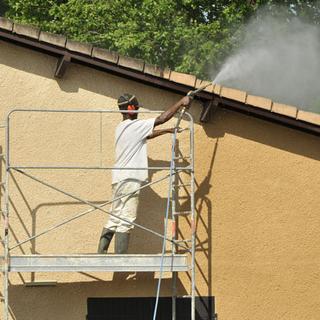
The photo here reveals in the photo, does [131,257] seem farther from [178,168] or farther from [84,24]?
[84,24]

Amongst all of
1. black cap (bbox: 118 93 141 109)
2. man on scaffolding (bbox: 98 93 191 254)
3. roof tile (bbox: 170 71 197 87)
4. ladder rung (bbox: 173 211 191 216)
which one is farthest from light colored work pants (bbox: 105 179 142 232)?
roof tile (bbox: 170 71 197 87)

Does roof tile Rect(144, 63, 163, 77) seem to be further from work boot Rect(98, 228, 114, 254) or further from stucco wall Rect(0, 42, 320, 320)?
work boot Rect(98, 228, 114, 254)

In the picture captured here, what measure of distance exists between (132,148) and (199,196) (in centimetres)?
111

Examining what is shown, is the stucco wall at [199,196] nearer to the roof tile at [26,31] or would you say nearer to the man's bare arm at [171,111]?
the roof tile at [26,31]

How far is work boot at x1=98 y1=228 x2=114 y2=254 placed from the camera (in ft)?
41.0

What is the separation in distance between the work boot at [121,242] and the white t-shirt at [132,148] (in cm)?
64

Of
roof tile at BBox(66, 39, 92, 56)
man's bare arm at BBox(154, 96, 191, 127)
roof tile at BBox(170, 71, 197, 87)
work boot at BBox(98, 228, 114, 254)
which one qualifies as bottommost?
work boot at BBox(98, 228, 114, 254)

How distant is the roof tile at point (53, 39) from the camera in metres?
12.8

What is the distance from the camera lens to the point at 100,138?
13070 mm

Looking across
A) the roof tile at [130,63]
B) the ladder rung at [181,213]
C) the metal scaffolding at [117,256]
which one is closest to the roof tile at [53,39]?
the roof tile at [130,63]

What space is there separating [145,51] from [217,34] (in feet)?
6.18

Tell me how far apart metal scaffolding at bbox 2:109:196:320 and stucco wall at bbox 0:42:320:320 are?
0.16 m

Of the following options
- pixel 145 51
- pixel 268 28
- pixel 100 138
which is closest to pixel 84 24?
pixel 145 51

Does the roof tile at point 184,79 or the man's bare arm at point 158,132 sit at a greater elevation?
the roof tile at point 184,79
